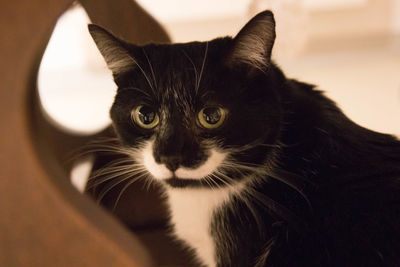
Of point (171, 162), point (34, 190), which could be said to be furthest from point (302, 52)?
point (34, 190)

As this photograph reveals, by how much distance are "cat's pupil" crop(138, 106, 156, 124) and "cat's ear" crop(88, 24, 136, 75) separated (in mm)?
89

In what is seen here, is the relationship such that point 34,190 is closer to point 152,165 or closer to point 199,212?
point 152,165

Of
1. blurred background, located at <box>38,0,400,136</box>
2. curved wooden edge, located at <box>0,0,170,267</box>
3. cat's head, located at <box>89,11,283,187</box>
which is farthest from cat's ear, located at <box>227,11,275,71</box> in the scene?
blurred background, located at <box>38,0,400,136</box>

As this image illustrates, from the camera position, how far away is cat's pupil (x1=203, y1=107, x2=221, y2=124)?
0.71m

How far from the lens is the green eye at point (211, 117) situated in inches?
27.9

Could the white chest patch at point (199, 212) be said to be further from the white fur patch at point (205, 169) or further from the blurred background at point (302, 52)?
the blurred background at point (302, 52)

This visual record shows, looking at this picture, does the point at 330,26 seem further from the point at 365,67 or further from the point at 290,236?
the point at 290,236

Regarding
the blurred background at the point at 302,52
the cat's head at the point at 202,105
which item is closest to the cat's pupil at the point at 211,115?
the cat's head at the point at 202,105

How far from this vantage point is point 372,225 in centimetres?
67

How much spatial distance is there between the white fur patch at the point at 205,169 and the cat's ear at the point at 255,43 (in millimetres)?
157

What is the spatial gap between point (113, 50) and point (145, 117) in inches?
5.2

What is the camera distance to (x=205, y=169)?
71 centimetres

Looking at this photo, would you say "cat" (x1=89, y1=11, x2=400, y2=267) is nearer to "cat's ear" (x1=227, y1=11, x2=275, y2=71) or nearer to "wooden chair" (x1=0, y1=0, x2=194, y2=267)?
"cat's ear" (x1=227, y1=11, x2=275, y2=71)

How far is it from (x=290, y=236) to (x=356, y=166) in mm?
167
